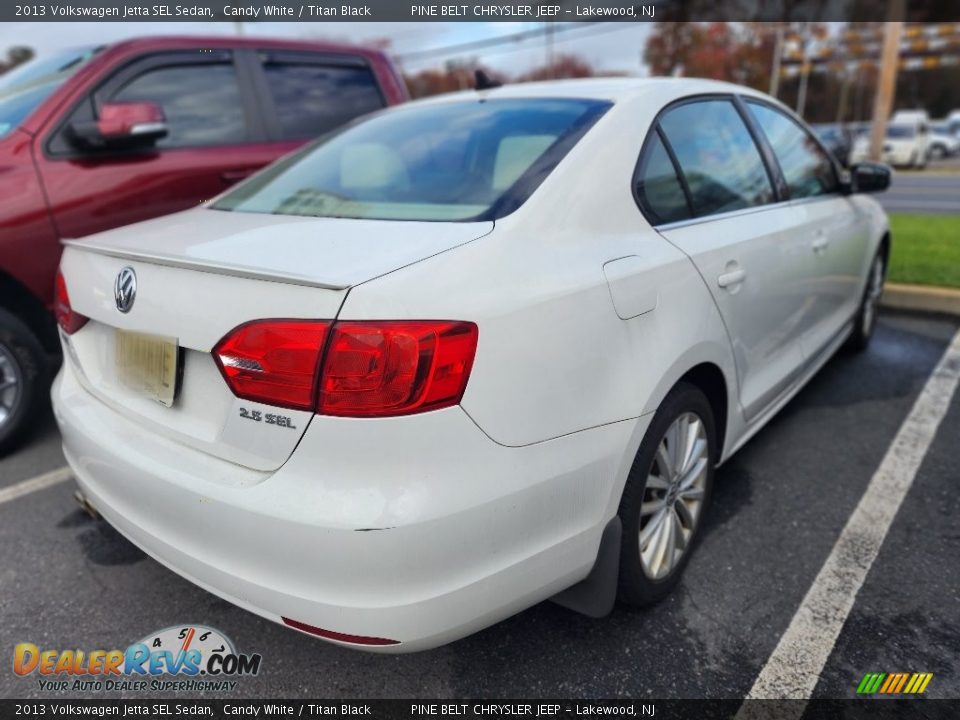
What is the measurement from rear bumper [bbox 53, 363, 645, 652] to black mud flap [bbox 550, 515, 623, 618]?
0.08 metres

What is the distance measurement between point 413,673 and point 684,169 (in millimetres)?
1806

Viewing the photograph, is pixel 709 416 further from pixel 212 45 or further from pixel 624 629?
pixel 212 45

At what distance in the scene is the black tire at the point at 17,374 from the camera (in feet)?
10.4

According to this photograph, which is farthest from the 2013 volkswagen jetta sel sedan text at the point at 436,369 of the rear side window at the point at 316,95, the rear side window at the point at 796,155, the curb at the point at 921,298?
the curb at the point at 921,298

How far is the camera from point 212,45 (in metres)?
3.98

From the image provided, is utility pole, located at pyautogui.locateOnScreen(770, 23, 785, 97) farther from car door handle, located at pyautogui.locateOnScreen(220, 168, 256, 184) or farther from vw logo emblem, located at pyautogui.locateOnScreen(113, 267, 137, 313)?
vw logo emblem, located at pyautogui.locateOnScreen(113, 267, 137, 313)

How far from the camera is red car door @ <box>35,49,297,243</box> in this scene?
10.8 ft

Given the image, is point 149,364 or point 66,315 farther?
point 66,315

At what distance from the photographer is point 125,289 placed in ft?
5.87

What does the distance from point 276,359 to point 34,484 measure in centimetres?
221

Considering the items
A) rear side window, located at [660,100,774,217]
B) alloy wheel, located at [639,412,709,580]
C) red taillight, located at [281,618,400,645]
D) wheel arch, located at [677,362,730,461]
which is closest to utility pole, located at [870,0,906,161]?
rear side window, located at [660,100,774,217]

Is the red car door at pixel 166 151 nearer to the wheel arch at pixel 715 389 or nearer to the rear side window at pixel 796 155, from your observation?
the rear side window at pixel 796 155

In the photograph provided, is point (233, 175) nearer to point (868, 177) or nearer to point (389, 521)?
point (389, 521)

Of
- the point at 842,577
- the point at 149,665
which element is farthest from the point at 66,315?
the point at 842,577
